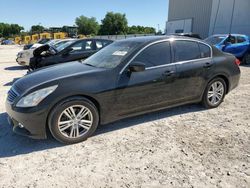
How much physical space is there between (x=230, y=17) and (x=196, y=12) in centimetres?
504

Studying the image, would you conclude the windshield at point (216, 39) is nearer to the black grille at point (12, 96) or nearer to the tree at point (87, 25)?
the black grille at point (12, 96)

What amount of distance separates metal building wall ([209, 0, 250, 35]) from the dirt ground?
60.8 feet

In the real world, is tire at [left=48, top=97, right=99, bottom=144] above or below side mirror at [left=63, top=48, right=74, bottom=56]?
below

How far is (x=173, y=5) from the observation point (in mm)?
29984

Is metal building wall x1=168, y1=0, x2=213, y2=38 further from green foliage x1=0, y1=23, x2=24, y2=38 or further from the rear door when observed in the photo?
green foliage x1=0, y1=23, x2=24, y2=38

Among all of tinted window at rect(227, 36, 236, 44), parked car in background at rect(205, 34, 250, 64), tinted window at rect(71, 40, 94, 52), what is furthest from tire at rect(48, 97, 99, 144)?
tinted window at rect(227, 36, 236, 44)

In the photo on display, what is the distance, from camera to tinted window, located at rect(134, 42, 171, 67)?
422cm

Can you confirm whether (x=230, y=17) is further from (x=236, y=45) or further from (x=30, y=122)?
(x=30, y=122)

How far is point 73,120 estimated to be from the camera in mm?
3695

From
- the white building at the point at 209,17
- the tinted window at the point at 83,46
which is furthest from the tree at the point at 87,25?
the tinted window at the point at 83,46

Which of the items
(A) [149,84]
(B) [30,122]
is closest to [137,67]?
(A) [149,84]

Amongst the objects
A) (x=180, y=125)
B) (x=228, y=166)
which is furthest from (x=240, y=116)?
(x=228, y=166)

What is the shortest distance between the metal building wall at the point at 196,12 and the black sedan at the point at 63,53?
60.4 feet

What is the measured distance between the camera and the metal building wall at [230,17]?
65.9ft
